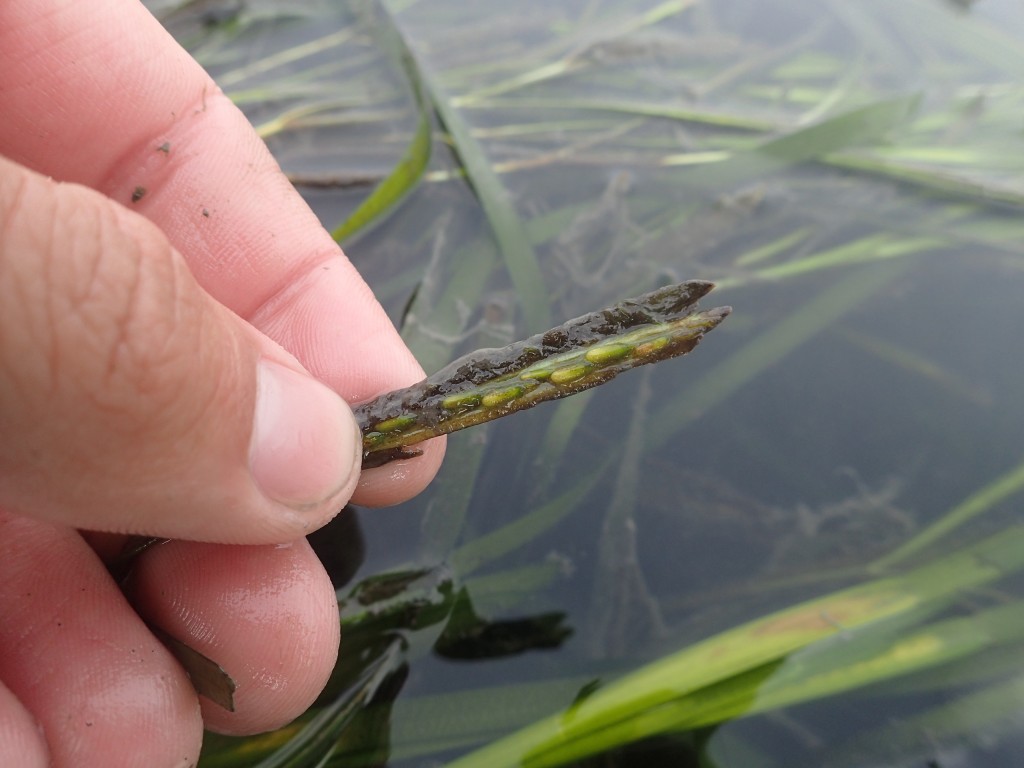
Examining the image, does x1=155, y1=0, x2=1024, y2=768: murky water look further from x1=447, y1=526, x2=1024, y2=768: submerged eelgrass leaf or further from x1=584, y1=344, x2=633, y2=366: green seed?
x1=584, y1=344, x2=633, y2=366: green seed

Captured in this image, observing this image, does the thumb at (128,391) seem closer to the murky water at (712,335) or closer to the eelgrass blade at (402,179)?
the murky water at (712,335)

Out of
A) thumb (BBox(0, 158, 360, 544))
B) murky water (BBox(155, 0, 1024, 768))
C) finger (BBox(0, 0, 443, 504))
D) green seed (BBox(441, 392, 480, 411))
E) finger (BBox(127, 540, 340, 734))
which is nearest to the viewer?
thumb (BBox(0, 158, 360, 544))

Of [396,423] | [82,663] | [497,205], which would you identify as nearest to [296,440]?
[396,423]

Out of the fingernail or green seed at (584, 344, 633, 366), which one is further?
the fingernail

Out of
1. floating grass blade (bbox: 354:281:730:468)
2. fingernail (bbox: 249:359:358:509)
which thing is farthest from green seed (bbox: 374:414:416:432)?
fingernail (bbox: 249:359:358:509)

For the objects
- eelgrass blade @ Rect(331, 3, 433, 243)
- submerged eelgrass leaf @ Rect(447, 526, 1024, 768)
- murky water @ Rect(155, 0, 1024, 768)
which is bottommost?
submerged eelgrass leaf @ Rect(447, 526, 1024, 768)

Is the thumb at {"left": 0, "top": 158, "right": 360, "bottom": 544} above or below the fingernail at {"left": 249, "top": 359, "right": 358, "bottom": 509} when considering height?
above

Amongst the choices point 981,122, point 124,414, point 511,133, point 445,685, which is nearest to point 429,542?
point 445,685

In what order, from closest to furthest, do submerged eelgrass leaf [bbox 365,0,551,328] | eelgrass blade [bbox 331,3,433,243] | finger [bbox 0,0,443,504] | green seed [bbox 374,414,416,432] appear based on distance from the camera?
green seed [bbox 374,414,416,432] < finger [bbox 0,0,443,504] < submerged eelgrass leaf [bbox 365,0,551,328] < eelgrass blade [bbox 331,3,433,243]
